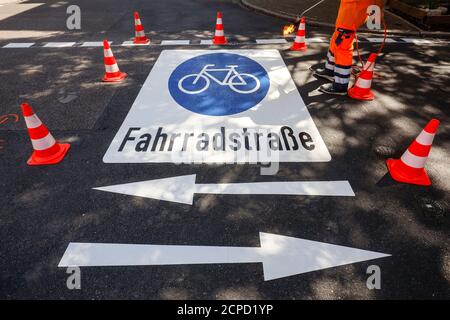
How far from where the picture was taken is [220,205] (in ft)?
11.4

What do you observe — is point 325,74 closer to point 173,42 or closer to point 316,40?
point 316,40

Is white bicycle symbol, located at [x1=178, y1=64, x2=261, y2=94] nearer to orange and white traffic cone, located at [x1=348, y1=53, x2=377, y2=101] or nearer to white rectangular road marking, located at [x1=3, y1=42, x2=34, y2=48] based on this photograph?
orange and white traffic cone, located at [x1=348, y1=53, x2=377, y2=101]

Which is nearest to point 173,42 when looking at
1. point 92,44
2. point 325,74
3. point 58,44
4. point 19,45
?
point 92,44

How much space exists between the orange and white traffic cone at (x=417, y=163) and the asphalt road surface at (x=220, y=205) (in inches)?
5.4

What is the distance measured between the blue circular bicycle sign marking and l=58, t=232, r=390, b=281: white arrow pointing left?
2770mm

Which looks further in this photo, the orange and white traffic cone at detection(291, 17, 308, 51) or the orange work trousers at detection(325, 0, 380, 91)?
the orange and white traffic cone at detection(291, 17, 308, 51)

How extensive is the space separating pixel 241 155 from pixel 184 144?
0.87 metres

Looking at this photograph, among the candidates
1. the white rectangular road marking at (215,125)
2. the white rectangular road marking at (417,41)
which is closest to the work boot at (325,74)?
the white rectangular road marking at (215,125)

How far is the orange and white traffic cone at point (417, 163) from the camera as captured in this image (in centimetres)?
374

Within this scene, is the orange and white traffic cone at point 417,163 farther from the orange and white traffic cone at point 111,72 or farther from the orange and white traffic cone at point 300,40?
the orange and white traffic cone at point 111,72

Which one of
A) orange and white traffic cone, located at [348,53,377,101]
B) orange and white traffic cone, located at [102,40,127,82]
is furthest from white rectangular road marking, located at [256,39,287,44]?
orange and white traffic cone, located at [102,40,127,82]

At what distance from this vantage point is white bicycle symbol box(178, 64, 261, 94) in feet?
19.6

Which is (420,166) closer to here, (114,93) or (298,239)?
(298,239)
